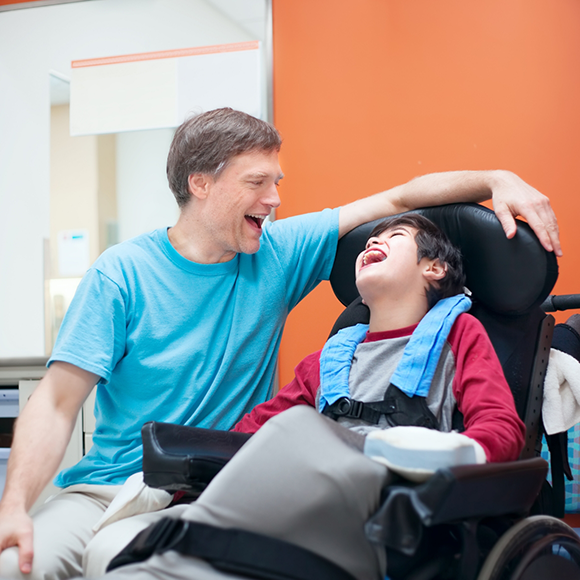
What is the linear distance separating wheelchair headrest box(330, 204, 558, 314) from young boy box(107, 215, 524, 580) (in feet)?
0.13

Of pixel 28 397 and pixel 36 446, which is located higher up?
pixel 36 446

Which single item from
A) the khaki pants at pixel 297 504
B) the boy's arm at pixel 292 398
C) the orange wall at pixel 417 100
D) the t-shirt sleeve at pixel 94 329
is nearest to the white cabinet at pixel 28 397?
the orange wall at pixel 417 100

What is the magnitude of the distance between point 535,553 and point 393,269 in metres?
0.57

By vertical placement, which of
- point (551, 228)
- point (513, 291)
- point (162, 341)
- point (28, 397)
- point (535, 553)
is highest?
point (551, 228)

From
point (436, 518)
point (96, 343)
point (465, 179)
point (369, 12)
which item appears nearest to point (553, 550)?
point (436, 518)

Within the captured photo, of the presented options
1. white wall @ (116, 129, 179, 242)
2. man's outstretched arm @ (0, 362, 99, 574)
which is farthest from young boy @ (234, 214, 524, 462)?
white wall @ (116, 129, 179, 242)

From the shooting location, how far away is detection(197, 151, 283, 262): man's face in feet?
4.53

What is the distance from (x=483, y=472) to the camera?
72cm

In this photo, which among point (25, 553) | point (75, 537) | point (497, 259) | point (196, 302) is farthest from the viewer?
point (196, 302)

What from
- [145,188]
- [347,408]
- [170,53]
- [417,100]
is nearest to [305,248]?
[347,408]

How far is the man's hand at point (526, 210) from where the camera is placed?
3.60 ft

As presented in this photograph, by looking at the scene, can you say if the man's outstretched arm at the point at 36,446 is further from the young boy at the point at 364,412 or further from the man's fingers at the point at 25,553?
the young boy at the point at 364,412

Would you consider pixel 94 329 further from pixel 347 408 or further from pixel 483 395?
pixel 483 395

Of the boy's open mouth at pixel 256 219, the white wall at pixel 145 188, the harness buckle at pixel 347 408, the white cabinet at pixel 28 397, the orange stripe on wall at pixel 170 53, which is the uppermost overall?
the orange stripe on wall at pixel 170 53
